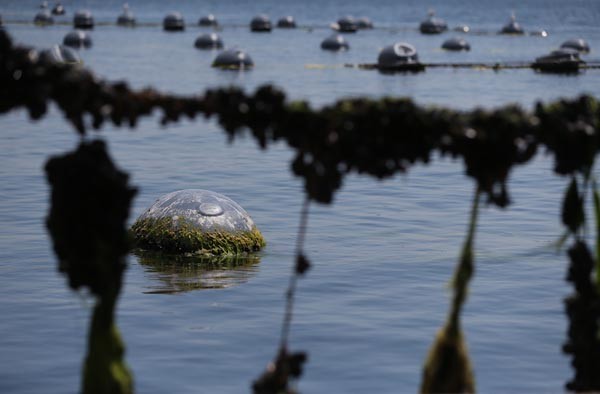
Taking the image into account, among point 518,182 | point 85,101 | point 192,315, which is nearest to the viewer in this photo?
point 85,101

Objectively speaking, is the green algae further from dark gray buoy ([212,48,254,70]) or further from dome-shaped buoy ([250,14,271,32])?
dome-shaped buoy ([250,14,271,32])

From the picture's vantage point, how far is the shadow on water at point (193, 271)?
1366cm

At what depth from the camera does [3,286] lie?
13.7 metres

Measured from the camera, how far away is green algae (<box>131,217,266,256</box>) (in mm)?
14875

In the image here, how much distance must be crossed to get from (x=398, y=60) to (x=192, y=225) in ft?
122

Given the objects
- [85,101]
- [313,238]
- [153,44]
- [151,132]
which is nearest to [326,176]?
[85,101]

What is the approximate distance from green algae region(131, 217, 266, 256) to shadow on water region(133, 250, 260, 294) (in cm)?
9

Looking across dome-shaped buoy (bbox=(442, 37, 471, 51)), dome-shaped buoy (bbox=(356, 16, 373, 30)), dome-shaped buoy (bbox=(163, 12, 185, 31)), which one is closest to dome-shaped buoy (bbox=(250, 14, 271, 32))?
dome-shaped buoy (bbox=(163, 12, 185, 31))

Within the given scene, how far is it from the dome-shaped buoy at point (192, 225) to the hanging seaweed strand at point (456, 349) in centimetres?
987

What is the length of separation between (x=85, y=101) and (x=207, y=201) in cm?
1012

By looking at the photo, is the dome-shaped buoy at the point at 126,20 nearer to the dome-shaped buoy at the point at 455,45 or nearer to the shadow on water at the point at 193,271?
the dome-shaped buoy at the point at 455,45

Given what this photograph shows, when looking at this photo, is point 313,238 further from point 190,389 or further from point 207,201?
point 190,389

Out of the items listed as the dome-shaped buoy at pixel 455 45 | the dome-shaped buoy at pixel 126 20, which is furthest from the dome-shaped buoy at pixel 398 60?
the dome-shaped buoy at pixel 126 20

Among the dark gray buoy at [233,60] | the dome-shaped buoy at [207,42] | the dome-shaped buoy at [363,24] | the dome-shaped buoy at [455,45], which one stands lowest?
the dome-shaped buoy at [363,24]
